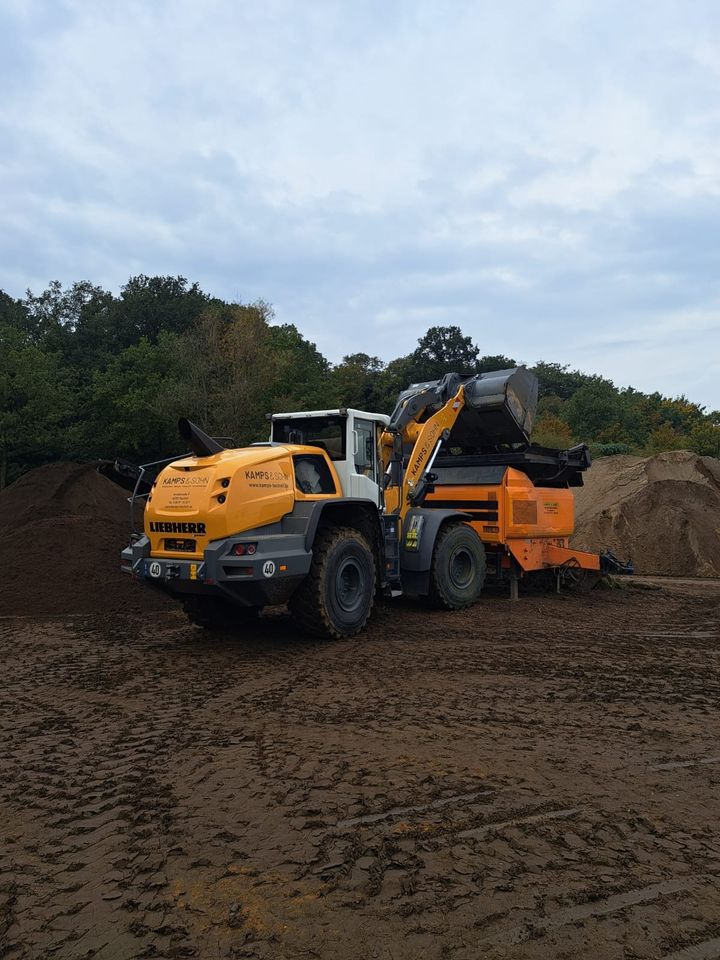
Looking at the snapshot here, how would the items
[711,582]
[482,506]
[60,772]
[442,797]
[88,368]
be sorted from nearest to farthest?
[442,797], [60,772], [482,506], [711,582], [88,368]

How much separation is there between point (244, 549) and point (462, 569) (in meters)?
3.94

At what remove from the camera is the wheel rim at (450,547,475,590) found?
976 centimetres

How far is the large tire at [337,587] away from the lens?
747 cm

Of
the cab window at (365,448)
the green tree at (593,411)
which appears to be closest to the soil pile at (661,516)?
the cab window at (365,448)

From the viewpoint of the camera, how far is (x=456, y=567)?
9.85 m

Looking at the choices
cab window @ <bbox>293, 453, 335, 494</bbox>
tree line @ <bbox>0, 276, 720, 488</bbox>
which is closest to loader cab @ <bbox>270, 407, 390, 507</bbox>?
cab window @ <bbox>293, 453, 335, 494</bbox>

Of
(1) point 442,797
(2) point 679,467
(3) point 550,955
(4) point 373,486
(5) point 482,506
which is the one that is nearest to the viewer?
(3) point 550,955

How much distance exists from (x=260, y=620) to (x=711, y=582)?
29.1 ft

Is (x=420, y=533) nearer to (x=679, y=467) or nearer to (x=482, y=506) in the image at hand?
(x=482, y=506)

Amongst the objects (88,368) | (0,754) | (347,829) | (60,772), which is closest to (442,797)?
(347,829)

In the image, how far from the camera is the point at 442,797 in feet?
12.1

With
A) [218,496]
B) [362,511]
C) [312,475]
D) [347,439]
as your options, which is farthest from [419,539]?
[218,496]

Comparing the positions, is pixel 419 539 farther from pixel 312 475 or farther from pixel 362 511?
pixel 312 475

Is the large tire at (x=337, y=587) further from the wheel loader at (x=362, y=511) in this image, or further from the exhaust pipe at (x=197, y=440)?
the exhaust pipe at (x=197, y=440)
